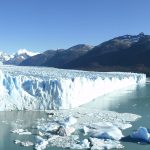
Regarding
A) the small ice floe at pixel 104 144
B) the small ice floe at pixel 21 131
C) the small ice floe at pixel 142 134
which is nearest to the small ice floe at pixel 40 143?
the small ice floe at pixel 21 131

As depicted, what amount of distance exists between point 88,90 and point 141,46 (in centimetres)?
6759

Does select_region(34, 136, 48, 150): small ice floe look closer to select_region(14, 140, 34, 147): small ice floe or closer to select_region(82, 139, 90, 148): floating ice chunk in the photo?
select_region(14, 140, 34, 147): small ice floe

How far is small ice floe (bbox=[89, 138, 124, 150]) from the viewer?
11164 millimetres

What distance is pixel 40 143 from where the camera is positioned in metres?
11.4

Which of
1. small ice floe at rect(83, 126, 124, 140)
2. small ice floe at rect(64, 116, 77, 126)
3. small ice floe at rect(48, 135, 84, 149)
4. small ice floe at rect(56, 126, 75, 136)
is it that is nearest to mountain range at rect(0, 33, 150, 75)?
small ice floe at rect(64, 116, 77, 126)

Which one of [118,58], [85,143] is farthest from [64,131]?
[118,58]

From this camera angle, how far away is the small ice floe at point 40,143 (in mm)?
11016

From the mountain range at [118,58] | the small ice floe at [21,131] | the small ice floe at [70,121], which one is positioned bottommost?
the small ice floe at [21,131]

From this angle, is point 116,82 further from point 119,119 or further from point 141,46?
point 141,46

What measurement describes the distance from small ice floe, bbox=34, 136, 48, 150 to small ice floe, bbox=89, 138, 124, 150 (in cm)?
145

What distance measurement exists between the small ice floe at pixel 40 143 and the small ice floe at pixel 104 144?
1.45 meters

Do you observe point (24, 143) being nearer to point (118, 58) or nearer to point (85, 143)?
point (85, 143)

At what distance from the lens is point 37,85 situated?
719 inches

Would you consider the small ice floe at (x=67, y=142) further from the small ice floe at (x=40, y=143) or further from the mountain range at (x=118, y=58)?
the mountain range at (x=118, y=58)
